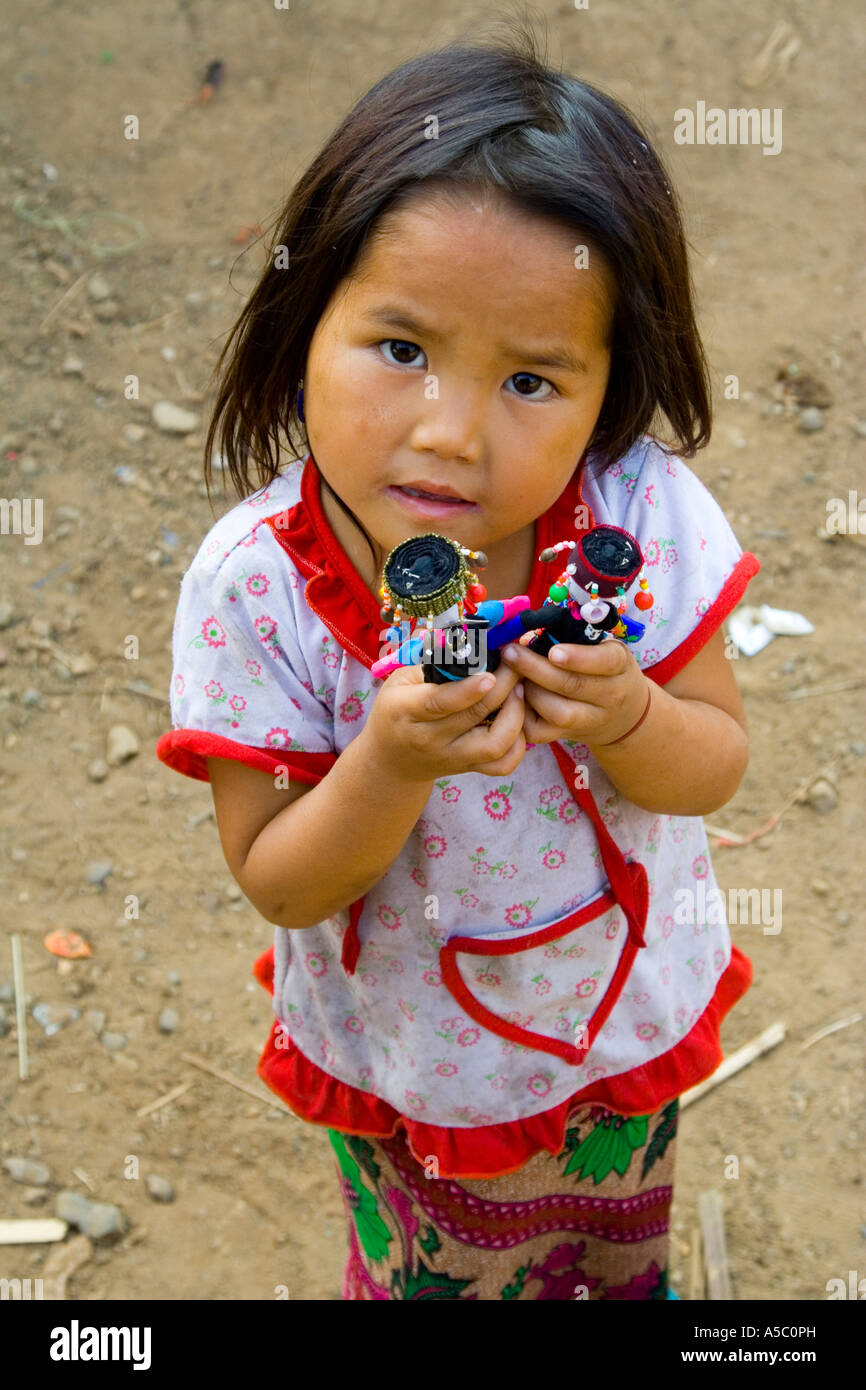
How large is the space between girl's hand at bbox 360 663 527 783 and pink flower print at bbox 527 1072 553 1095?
0.55 metres

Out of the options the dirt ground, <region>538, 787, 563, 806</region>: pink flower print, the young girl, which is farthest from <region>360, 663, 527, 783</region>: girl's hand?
the dirt ground

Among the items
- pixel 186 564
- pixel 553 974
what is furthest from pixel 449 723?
pixel 186 564

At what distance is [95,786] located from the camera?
9.75 ft

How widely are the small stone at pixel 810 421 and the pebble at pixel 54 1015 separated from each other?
227cm

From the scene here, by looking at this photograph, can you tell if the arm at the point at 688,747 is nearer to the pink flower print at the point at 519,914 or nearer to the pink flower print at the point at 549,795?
the pink flower print at the point at 549,795

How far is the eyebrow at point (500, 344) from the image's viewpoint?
1201 mm

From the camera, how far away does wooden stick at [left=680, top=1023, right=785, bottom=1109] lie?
262 cm

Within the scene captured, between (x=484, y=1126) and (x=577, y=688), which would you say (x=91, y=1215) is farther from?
(x=577, y=688)

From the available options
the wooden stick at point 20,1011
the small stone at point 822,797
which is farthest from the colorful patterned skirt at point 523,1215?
the small stone at point 822,797

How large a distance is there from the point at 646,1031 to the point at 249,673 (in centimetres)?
69

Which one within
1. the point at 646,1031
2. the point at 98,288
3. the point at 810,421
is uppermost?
the point at 98,288

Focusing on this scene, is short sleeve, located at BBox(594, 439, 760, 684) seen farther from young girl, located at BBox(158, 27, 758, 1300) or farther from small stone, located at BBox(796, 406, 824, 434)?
small stone, located at BBox(796, 406, 824, 434)

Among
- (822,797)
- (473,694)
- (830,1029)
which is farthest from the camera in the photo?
(822,797)

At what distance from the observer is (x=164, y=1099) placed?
258 centimetres
